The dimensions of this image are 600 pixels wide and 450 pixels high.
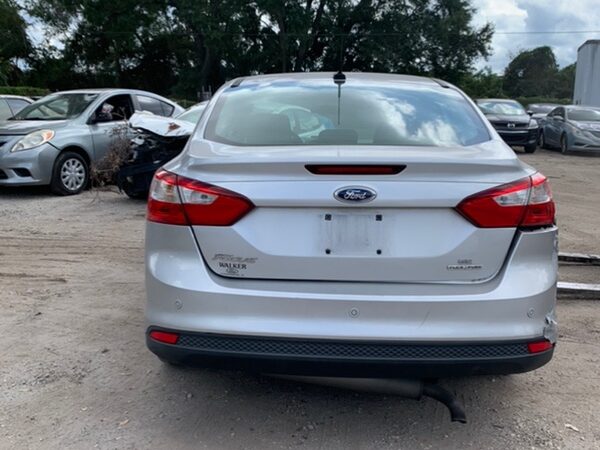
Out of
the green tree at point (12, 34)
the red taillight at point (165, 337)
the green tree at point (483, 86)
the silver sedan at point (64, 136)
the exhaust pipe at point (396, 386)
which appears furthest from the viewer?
the green tree at point (483, 86)

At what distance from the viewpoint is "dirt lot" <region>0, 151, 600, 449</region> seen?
2906 mm

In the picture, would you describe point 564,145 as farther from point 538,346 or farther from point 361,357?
point 361,357

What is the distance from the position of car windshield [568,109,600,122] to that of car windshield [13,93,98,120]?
1493 centimetres

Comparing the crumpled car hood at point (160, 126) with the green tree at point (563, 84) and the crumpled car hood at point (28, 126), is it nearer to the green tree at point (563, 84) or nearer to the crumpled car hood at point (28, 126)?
the crumpled car hood at point (28, 126)

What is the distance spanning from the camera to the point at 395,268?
253cm

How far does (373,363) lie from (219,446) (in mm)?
882

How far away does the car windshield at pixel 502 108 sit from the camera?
1914cm

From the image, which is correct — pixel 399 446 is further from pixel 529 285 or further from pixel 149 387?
pixel 149 387

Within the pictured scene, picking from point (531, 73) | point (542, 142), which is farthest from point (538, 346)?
point (531, 73)

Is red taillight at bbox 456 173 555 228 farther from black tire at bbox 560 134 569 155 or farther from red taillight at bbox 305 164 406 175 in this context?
black tire at bbox 560 134 569 155

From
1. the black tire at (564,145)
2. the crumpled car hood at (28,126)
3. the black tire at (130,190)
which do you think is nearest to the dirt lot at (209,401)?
the black tire at (130,190)

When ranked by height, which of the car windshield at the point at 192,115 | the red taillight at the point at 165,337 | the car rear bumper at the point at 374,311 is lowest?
the red taillight at the point at 165,337

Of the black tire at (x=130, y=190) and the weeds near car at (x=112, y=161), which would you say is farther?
the weeds near car at (x=112, y=161)

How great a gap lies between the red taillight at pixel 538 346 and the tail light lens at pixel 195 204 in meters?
1.34
